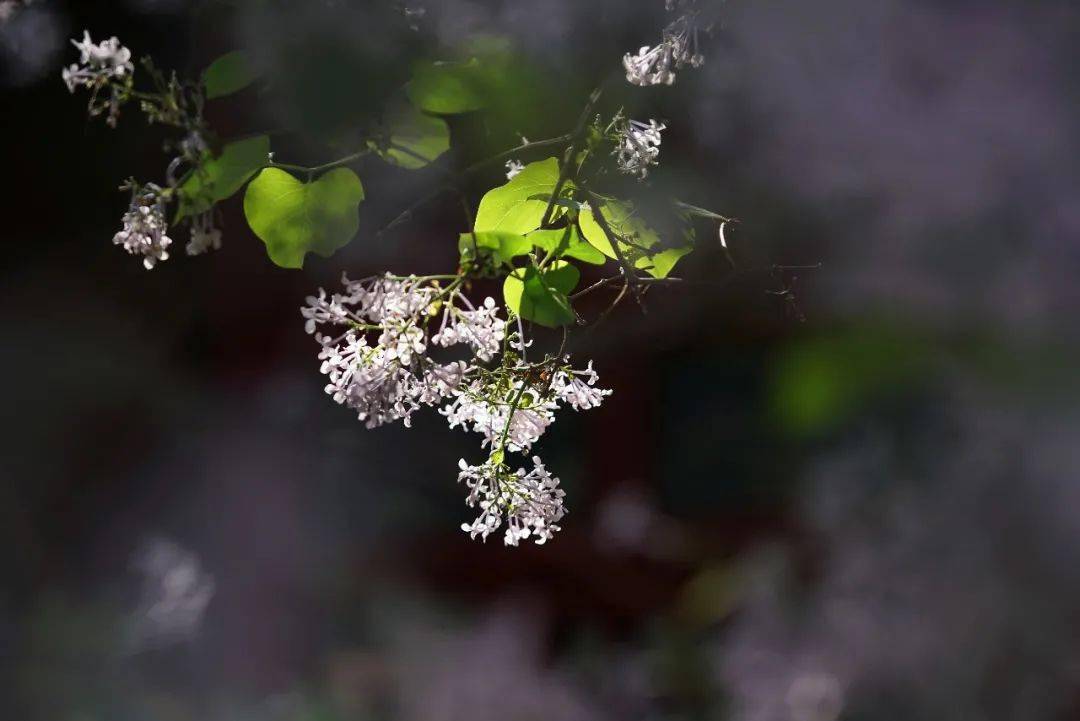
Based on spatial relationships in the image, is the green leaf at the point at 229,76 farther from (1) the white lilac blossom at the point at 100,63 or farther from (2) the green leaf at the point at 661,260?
(2) the green leaf at the point at 661,260

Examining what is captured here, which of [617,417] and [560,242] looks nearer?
[560,242]

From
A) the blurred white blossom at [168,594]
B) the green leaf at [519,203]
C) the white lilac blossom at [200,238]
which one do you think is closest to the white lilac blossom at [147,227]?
the white lilac blossom at [200,238]

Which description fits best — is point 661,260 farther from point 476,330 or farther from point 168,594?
point 168,594

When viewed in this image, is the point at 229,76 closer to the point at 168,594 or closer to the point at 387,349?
the point at 387,349

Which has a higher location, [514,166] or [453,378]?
[514,166]

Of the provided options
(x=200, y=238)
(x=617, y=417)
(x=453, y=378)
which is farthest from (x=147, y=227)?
(x=617, y=417)

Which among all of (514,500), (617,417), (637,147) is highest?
(617,417)

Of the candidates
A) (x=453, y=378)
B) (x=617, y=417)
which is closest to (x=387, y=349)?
(x=453, y=378)
